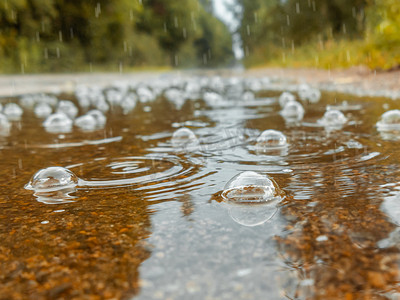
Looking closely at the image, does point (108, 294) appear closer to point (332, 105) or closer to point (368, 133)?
point (368, 133)

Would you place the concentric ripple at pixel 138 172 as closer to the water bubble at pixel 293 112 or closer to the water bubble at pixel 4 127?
the water bubble at pixel 4 127

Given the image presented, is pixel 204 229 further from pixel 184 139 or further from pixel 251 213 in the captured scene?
pixel 184 139

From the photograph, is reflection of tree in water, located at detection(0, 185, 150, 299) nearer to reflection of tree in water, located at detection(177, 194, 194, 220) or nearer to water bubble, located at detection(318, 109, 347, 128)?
reflection of tree in water, located at detection(177, 194, 194, 220)

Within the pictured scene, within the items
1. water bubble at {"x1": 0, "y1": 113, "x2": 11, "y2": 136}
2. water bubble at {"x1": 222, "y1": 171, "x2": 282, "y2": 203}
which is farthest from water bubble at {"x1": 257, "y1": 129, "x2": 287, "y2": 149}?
water bubble at {"x1": 0, "y1": 113, "x2": 11, "y2": 136}

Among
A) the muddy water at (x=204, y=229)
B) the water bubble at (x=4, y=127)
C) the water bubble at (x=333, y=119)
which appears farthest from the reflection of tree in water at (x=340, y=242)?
the water bubble at (x=4, y=127)

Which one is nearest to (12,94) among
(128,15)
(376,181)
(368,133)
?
(368,133)

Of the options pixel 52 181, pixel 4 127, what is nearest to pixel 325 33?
pixel 4 127
